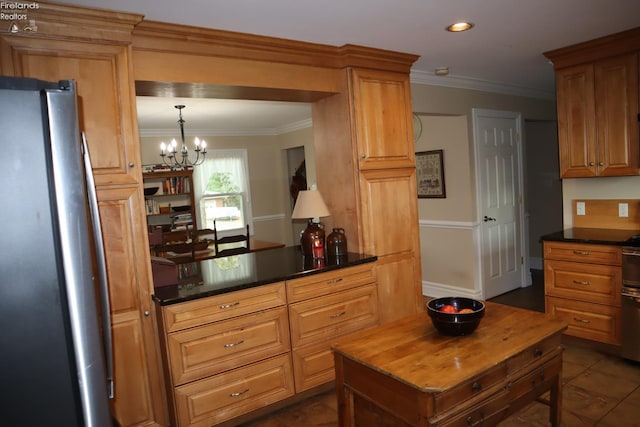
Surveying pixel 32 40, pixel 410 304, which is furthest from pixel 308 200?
pixel 32 40

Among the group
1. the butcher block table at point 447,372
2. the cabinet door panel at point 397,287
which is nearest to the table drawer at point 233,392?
the butcher block table at point 447,372

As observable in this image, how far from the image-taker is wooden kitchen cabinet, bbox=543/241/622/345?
315 centimetres

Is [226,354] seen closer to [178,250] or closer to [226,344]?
[226,344]

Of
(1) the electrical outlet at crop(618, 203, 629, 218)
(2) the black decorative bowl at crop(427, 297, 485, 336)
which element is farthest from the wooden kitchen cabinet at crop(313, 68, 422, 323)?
(1) the electrical outlet at crop(618, 203, 629, 218)

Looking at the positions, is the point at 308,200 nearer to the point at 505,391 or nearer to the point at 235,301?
the point at 235,301

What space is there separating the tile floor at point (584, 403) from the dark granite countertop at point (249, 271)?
0.86 meters

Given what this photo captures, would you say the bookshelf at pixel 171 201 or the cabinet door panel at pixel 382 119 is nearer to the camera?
the cabinet door panel at pixel 382 119

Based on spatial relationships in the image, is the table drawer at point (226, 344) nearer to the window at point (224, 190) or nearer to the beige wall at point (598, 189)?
the beige wall at point (598, 189)

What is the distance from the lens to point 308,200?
3.18 metres

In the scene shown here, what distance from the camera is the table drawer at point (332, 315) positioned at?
2.77 meters

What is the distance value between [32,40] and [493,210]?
14.5 ft

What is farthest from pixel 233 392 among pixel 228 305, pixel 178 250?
pixel 178 250

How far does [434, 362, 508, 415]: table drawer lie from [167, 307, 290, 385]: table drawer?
125 cm

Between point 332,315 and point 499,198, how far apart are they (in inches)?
116
